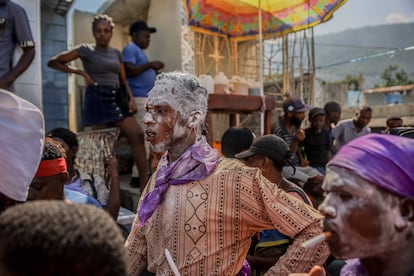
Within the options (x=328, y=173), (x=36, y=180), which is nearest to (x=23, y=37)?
(x=36, y=180)

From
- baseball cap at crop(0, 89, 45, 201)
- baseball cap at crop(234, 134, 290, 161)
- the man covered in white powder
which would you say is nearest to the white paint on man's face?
the man covered in white powder

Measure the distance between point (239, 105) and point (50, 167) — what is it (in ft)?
10.8

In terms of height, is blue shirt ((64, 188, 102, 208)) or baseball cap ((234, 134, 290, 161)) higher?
baseball cap ((234, 134, 290, 161))

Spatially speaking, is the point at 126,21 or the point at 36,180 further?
the point at 126,21

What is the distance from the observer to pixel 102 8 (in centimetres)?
832

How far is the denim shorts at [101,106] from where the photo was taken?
463 cm

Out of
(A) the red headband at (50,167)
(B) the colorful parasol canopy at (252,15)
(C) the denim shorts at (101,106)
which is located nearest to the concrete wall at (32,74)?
(C) the denim shorts at (101,106)

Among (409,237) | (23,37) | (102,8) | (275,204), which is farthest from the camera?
(102,8)

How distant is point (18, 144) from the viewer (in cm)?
190

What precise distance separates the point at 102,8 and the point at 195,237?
7309mm

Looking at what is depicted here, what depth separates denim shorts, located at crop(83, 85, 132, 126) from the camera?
15.2ft

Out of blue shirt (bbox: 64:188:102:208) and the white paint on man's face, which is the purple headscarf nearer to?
the white paint on man's face

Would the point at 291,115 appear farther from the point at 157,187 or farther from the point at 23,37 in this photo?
the point at 157,187

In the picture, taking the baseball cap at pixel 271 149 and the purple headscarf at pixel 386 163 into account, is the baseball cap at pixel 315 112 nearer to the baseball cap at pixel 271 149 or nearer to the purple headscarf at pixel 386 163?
the baseball cap at pixel 271 149
